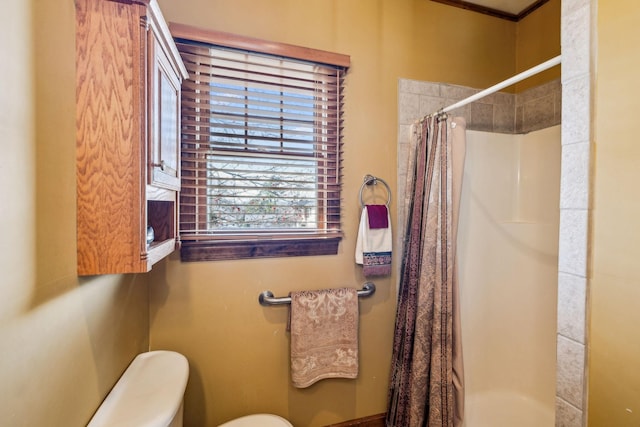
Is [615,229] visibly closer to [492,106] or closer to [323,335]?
[323,335]

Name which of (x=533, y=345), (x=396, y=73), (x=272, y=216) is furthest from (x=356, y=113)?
(x=533, y=345)

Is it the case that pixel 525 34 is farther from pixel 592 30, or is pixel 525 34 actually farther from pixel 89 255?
pixel 89 255

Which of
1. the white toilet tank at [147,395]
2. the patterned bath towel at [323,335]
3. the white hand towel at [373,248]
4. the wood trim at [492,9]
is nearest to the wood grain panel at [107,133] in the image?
the white toilet tank at [147,395]

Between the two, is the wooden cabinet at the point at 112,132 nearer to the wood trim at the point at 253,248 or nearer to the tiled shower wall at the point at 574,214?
the wood trim at the point at 253,248

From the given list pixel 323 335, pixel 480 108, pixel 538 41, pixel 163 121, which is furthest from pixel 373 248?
pixel 538 41

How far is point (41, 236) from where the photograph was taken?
0.64m

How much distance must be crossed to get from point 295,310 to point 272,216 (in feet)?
1.65

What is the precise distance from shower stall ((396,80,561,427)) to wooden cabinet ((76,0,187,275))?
1325 millimetres

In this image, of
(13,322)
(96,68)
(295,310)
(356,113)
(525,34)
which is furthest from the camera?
(525,34)

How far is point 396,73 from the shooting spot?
1.67 meters

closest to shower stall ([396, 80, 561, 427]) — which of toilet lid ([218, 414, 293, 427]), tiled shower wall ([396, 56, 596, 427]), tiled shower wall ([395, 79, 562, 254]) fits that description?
tiled shower wall ([395, 79, 562, 254])

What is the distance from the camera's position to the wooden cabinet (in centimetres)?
75

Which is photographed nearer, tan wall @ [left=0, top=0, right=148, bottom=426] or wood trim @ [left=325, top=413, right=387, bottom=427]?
tan wall @ [left=0, top=0, right=148, bottom=426]

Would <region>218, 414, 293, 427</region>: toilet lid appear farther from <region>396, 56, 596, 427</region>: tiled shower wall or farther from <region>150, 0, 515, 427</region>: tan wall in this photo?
<region>396, 56, 596, 427</region>: tiled shower wall
